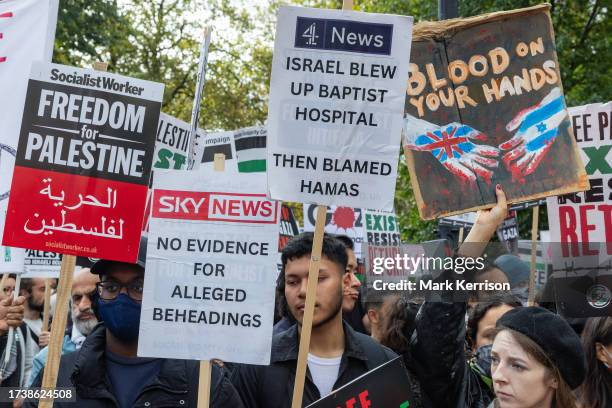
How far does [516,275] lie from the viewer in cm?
677

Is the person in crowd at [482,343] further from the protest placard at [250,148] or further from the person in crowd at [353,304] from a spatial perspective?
the protest placard at [250,148]

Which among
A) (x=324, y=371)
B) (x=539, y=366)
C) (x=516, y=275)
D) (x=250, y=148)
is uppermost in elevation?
(x=250, y=148)

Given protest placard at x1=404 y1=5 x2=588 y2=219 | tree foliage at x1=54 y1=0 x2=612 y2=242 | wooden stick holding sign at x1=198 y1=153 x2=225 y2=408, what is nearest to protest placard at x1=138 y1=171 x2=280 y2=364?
wooden stick holding sign at x1=198 y1=153 x2=225 y2=408

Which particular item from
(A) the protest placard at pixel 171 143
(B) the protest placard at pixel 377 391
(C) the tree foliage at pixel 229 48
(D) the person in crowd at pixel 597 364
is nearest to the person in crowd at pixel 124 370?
(B) the protest placard at pixel 377 391

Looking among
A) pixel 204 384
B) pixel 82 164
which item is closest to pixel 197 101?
pixel 82 164

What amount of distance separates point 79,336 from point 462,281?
3.31 m

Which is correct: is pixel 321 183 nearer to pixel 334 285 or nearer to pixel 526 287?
pixel 334 285

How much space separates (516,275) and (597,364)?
189cm

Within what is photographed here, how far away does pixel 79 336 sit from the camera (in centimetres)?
672

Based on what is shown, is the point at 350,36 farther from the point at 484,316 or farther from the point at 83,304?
the point at 83,304

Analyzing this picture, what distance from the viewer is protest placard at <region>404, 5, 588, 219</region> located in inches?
195

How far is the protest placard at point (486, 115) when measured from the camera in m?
4.95

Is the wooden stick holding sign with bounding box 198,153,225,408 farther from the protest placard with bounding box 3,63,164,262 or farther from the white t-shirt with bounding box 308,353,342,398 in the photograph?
the protest placard with bounding box 3,63,164,262

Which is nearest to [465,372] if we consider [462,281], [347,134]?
[462,281]
